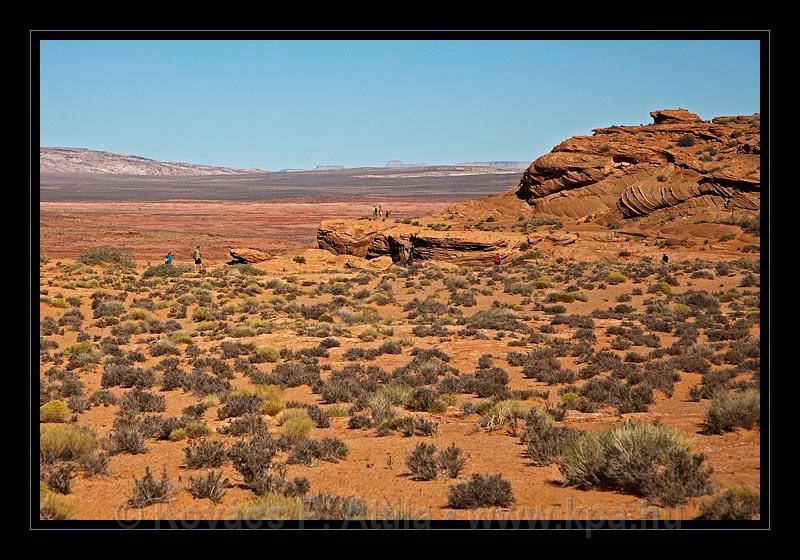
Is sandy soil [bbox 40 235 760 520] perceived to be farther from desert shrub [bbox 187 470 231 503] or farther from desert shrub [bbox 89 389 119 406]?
desert shrub [bbox 89 389 119 406]

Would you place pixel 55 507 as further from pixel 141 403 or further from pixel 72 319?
pixel 72 319

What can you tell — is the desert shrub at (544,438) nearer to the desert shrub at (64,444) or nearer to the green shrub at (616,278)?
the desert shrub at (64,444)

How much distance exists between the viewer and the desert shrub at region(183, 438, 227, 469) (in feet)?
29.4

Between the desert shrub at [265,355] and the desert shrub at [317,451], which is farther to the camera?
the desert shrub at [265,355]

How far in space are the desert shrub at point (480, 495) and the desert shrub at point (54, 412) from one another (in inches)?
275

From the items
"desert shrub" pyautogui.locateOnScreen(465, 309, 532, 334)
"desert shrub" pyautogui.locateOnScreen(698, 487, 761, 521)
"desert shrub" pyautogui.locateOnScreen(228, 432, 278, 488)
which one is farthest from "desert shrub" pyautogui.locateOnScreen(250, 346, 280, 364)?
"desert shrub" pyautogui.locateOnScreen(698, 487, 761, 521)

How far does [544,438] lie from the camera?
958 centimetres

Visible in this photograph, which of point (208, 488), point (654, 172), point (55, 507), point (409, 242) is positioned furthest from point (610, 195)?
point (55, 507)

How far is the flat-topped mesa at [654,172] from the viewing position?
43312mm

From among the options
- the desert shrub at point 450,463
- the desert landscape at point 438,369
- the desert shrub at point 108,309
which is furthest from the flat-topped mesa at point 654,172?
the desert shrub at point 450,463

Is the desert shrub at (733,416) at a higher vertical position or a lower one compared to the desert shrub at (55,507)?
higher

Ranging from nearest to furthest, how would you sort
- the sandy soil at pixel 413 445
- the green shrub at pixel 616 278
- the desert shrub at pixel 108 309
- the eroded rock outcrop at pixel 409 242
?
the sandy soil at pixel 413 445 → the desert shrub at pixel 108 309 → the green shrub at pixel 616 278 → the eroded rock outcrop at pixel 409 242

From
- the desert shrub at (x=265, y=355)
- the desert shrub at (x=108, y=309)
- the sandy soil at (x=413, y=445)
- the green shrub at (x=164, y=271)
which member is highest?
the green shrub at (x=164, y=271)
